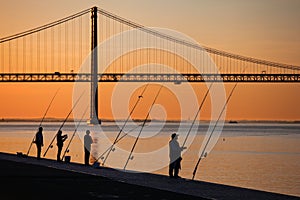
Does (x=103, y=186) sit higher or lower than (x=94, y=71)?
lower

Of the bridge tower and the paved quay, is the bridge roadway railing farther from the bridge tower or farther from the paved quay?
the paved quay

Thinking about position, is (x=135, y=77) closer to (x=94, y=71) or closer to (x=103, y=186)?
(x=94, y=71)

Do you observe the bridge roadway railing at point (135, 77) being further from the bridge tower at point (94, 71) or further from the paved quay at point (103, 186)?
the paved quay at point (103, 186)

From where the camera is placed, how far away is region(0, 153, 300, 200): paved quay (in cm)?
1554

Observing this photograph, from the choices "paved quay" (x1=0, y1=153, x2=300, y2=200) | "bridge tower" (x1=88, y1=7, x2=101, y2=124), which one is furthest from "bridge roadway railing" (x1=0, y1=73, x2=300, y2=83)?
"paved quay" (x1=0, y1=153, x2=300, y2=200)

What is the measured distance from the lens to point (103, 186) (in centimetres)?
1777

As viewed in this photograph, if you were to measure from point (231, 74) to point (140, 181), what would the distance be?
78033 mm

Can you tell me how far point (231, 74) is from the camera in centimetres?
9638

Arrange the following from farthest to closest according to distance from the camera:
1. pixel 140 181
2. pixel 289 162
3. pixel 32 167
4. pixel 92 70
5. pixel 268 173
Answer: pixel 92 70, pixel 289 162, pixel 268 173, pixel 32 167, pixel 140 181

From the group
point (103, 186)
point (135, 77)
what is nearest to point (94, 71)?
point (135, 77)

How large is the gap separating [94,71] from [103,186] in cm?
6852

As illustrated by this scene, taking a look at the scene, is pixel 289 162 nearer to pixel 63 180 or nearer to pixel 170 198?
pixel 63 180

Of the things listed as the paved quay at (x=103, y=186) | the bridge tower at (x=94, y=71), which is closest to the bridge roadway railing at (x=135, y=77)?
the bridge tower at (x=94, y=71)

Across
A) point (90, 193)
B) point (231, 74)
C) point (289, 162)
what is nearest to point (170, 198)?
point (90, 193)
